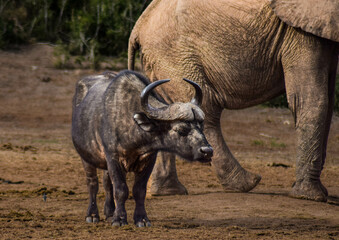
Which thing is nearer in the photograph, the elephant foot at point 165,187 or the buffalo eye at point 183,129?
the buffalo eye at point 183,129

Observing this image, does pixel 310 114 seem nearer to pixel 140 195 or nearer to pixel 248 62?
pixel 248 62

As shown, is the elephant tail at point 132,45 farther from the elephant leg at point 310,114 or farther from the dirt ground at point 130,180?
the elephant leg at point 310,114

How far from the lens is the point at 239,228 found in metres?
6.26

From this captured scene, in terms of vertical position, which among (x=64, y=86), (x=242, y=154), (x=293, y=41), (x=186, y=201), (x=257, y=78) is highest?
(x=293, y=41)

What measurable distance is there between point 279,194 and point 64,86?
984cm

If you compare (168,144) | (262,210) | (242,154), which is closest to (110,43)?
(242,154)

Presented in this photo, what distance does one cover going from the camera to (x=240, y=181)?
327 inches

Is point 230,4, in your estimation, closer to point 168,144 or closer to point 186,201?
point 186,201

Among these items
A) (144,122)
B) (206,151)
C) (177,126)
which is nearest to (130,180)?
(144,122)

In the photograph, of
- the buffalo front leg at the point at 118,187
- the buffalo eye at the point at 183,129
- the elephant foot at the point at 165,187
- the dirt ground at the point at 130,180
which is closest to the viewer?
the buffalo eye at the point at 183,129

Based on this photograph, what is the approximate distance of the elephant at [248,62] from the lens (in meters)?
7.88

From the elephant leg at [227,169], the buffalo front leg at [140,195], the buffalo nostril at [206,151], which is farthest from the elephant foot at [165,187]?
the buffalo nostril at [206,151]

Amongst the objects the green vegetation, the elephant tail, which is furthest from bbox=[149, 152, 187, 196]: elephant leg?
the green vegetation

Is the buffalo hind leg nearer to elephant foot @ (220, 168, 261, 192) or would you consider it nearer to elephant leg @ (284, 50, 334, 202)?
elephant foot @ (220, 168, 261, 192)
